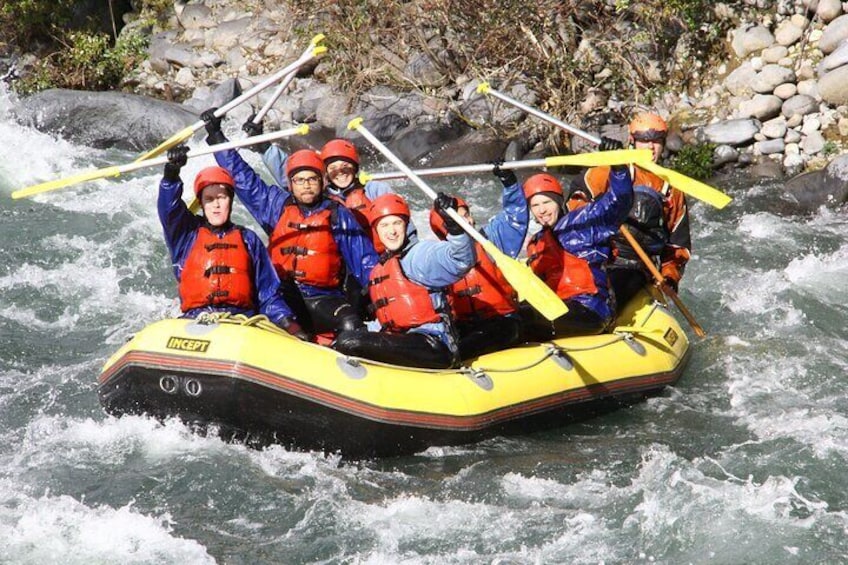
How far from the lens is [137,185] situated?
37.1 feet

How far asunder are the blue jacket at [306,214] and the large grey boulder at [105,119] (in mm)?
5508

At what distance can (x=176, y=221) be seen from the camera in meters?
6.58

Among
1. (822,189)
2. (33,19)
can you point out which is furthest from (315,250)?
(33,19)

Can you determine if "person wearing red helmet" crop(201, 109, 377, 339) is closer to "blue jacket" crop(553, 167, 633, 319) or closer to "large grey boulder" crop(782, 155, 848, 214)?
"blue jacket" crop(553, 167, 633, 319)

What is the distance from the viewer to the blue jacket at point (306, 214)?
710cm

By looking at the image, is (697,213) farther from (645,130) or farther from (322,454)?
(322,454)

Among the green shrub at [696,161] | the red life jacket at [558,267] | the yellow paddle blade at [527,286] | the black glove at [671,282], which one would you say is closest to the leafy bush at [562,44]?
the green shrub at [696,161]

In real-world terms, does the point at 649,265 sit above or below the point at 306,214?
below

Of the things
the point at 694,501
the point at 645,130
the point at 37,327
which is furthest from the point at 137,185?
the point at 694,501

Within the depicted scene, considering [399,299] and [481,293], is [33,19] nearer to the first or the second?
[481,293]

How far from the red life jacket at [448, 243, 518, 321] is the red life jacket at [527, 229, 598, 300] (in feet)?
1.32

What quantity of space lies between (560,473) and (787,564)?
51.8 inches

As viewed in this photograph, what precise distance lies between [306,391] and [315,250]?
1192mm

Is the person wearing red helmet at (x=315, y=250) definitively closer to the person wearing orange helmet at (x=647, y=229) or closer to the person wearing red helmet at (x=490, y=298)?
the person wearing red helmet at (x=490, y=298)
